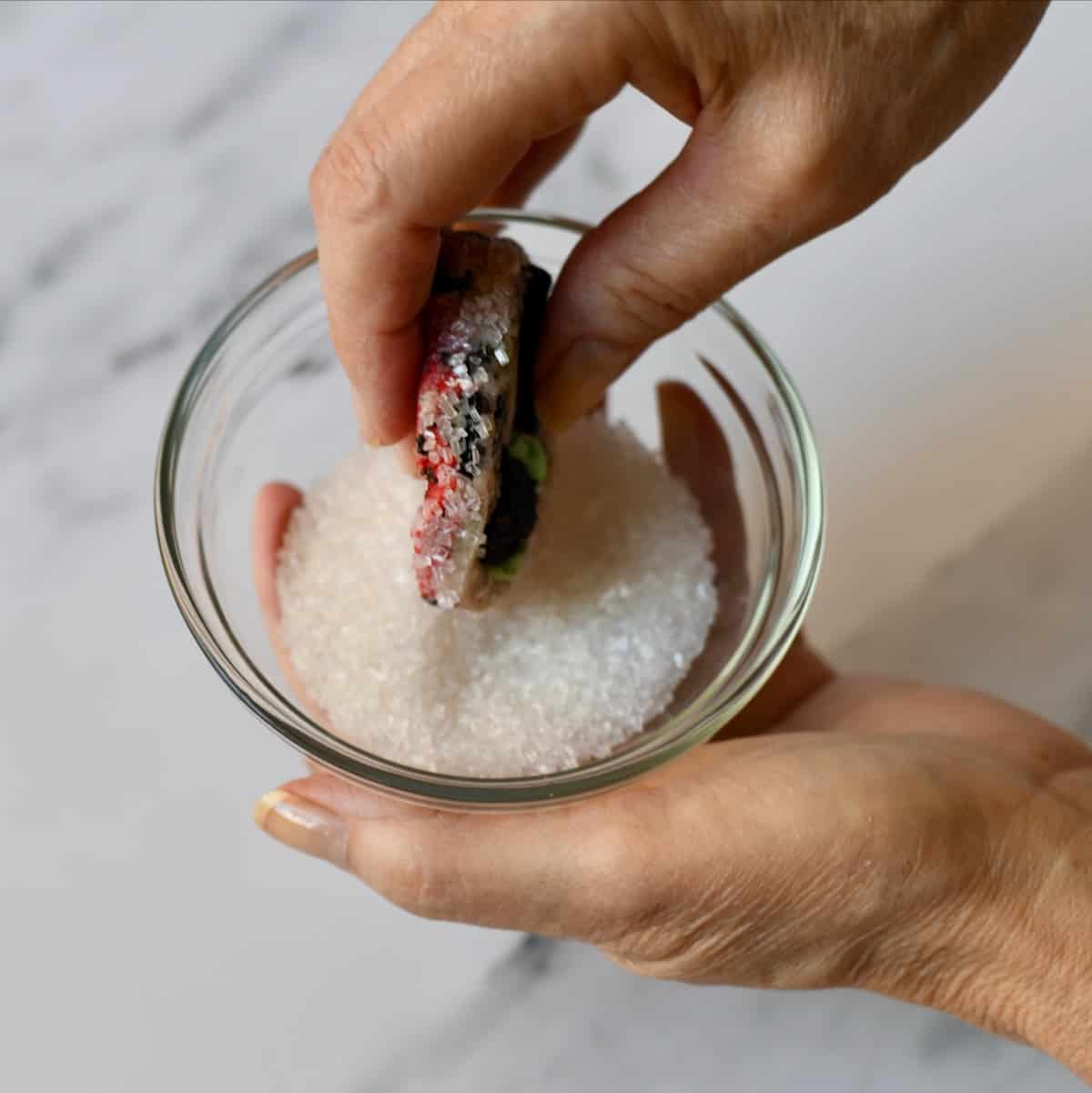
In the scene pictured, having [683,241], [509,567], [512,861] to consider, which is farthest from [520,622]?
[683,241]

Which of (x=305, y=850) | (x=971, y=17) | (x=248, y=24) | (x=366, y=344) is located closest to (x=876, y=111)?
(x=971, y=17)

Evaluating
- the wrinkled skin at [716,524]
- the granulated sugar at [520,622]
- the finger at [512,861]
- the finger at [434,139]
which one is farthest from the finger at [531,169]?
the finger at [512,861]

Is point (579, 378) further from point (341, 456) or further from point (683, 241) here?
point (341, 456)

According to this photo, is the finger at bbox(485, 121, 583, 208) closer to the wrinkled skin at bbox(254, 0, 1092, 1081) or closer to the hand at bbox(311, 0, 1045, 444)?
the wrinkled skin at bbox(254, 0, 1092, 1081)

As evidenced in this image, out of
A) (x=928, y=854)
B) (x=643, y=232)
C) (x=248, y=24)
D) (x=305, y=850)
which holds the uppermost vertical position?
(x=248, y=24)

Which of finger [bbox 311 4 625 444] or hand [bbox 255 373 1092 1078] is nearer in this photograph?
finger [bbox 311 4 625 444]

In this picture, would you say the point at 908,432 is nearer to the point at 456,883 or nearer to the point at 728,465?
the point at 728,465

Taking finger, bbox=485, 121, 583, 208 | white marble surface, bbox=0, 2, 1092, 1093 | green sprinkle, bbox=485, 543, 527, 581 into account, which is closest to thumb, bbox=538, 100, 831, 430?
green sprinkle, bbox=485, 543, 527, 581
